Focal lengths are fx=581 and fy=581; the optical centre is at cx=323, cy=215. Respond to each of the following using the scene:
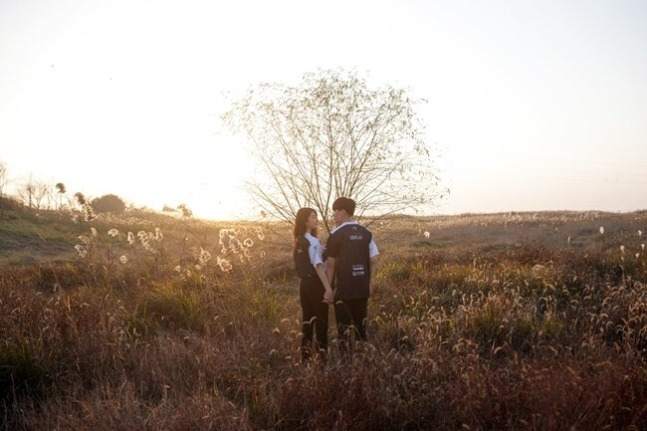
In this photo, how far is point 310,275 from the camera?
7.38 m

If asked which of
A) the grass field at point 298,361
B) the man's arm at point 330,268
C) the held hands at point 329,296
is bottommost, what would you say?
the grass field at point 298,361

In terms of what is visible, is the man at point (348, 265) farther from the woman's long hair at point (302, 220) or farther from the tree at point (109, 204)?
the tree at point (109, 204)

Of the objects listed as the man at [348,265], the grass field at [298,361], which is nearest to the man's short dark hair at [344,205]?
the man at [348,265]

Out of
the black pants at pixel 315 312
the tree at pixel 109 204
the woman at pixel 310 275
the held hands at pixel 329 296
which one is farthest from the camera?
the tree at pixel 109 204

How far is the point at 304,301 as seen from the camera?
7527 millimetres

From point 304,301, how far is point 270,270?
6997mm

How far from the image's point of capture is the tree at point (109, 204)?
149ft

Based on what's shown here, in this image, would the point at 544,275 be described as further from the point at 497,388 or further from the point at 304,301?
the point at 497,388

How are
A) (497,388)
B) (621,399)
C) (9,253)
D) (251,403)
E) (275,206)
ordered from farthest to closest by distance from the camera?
A: (9,253) → (275,206) → (251,403) → (497,388) → (621,399)

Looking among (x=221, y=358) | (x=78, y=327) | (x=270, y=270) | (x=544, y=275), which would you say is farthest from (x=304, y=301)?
(x=270, y=270)

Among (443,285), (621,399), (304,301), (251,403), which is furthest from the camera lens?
(443,285)

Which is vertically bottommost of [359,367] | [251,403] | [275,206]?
[251,403]

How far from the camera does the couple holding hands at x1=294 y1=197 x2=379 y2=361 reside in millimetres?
7293

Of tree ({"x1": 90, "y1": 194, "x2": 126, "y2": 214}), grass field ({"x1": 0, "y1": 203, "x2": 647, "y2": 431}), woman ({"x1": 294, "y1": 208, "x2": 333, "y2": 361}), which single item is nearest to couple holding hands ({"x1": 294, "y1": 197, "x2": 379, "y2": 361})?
woman ({"x1": 294, "y1": 208, "x2": 333, "y2": 361})
